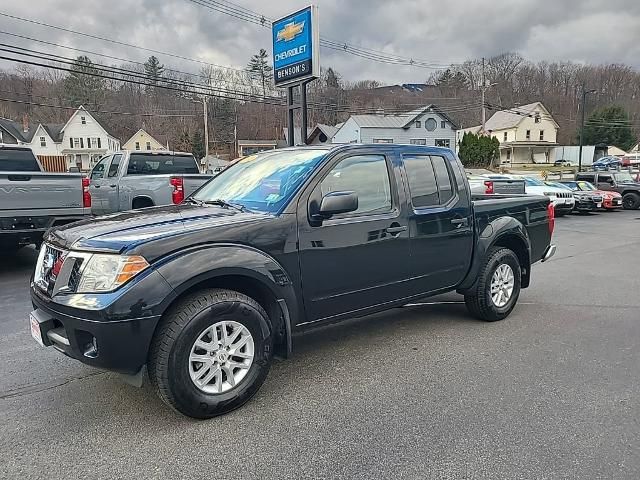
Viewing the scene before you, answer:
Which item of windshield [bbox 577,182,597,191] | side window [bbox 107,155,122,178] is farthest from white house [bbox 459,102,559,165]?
side window [bbox 107,155,122,178]

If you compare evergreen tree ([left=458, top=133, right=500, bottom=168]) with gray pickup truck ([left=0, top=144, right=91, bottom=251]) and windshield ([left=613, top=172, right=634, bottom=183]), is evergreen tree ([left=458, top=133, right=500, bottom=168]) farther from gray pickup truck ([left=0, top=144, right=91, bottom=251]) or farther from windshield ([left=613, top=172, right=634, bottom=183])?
gray pickup truck ([left=0, top=144, right=91, bottom=251])

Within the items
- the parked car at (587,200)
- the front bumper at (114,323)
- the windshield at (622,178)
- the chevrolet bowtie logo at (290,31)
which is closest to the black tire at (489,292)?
the front bumper at (114,323)

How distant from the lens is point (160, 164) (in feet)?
38.2

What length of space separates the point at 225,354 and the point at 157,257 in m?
0.79

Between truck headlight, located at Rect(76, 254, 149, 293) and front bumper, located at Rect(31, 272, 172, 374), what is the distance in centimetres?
5

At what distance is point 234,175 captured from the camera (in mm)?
4547

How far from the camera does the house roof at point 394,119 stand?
52.4 metres

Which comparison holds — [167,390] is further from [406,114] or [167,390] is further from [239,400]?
[406,114]

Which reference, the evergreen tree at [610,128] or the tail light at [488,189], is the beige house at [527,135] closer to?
the evergreen tree at [610,128]

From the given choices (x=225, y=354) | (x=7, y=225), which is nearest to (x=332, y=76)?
(x=7, y=225)

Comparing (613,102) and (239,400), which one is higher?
(613,102)

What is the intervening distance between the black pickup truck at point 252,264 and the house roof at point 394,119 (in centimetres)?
4884

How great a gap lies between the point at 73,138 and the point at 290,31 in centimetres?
5829

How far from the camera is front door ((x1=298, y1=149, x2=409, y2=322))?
145 inches
